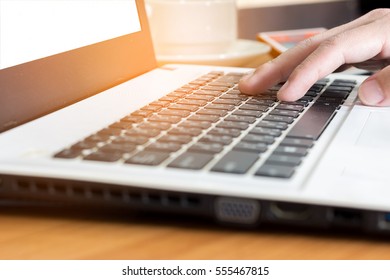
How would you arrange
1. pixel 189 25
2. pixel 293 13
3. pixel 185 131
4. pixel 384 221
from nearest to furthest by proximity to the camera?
1. pixel 384 221
2. pixel 185 131
3. pixel 189 25
4. pixel 293 13

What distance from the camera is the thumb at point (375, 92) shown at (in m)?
0.65

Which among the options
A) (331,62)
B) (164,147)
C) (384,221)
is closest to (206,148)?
Result: (164,147)

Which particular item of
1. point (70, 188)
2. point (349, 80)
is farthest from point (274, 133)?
point (349, 80)

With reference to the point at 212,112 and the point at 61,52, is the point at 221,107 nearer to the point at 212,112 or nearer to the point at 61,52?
the point at 212,112

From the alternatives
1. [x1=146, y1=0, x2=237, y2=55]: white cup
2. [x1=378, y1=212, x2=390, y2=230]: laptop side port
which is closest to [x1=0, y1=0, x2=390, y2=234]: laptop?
[x1=378, y1=212, x2=390, y2=230]: laptop side port

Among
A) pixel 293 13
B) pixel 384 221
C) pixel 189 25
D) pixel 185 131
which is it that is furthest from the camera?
pixel 293 13

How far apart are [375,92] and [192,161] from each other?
0.29 meters

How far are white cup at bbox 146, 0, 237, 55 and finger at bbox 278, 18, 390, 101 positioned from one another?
0.36 metres

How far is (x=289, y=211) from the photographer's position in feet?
1.39

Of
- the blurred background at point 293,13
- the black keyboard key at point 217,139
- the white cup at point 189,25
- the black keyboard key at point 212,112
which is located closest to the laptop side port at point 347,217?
the black keyboard key at point 217,139

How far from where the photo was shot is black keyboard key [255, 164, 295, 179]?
16.8 inches

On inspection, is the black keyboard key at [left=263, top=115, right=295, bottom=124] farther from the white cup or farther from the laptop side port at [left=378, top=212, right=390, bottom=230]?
the white cup

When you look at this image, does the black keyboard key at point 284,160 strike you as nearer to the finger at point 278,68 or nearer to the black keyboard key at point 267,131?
the black keyboard key at point 267,131

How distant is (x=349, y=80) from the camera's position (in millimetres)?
812
